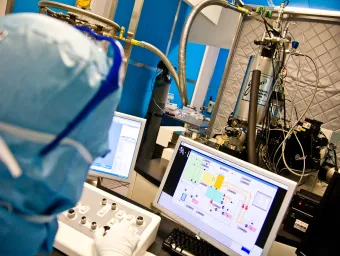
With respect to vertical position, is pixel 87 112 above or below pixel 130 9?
below

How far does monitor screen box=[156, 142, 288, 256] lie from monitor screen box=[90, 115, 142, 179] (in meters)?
0.26

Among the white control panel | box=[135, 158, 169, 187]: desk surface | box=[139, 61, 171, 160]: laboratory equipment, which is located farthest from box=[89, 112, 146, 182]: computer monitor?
box=[139, 61, 171, 160]: laboratory equipment

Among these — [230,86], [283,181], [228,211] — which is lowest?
[228,211]

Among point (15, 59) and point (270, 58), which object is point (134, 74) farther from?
point (15, 59)

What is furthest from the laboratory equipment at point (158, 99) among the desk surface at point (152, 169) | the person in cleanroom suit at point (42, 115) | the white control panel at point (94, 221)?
the person in cleanroom suit at point (42, 115)

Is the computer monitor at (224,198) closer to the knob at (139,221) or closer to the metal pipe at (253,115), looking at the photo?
the knob at (139,221)

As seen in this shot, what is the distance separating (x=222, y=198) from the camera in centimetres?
103

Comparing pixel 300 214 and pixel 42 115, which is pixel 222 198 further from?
pixel 42 115

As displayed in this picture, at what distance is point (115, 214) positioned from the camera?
1069 mm

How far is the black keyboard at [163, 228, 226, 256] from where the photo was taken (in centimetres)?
103

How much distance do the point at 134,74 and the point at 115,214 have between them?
2.69m

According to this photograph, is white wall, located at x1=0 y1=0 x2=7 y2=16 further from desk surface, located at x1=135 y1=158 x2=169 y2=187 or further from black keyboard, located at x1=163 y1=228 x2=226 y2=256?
black keyboard, located at x1=163 y1=228 x2=226 y2=256

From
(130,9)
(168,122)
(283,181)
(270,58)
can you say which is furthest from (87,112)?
(168,122)

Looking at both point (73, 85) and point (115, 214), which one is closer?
point (73, 85)
